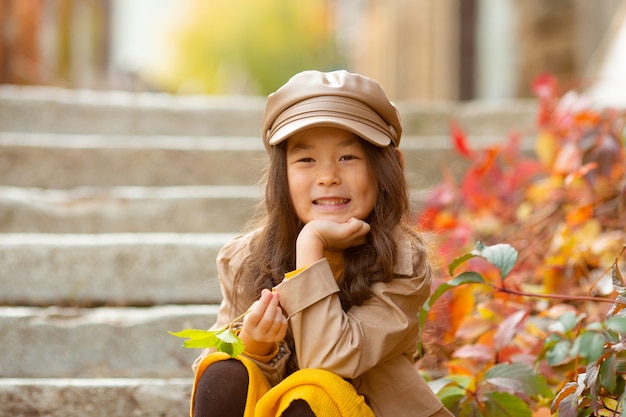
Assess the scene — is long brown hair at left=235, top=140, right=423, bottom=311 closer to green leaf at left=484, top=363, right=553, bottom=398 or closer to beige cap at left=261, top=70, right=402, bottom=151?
beige cap at left=261, top=70, right=402, bottom=151

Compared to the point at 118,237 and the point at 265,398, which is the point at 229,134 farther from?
the point at 265,398

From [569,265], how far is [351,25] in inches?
745

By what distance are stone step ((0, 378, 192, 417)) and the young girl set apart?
375 millimetres

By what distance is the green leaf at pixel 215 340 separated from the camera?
1.38m

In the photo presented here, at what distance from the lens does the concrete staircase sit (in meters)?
2.23

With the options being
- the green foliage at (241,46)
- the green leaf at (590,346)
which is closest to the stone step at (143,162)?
the green leaf at (590,346)

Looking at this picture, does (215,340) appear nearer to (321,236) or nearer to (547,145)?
(321,236)

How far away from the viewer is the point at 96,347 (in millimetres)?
2252

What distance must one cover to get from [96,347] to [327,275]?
3.41 feet

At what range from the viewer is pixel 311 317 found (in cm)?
143

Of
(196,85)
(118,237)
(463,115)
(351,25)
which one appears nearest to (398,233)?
(118,237)

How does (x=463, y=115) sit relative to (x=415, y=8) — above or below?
below

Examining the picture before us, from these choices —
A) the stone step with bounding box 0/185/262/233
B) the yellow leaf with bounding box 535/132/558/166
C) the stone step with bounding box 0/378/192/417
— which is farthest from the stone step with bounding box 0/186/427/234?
the stone step with bounding box 0/378/192/417

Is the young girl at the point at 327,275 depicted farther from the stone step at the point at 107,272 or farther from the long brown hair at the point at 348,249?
the stone step at the point at 107,272
